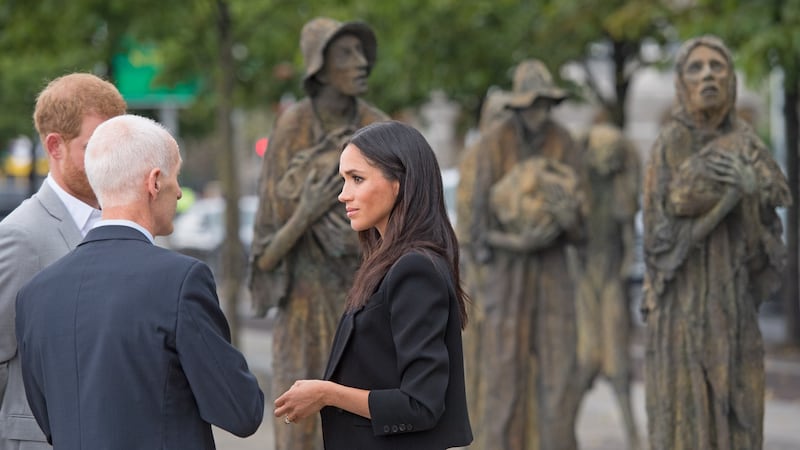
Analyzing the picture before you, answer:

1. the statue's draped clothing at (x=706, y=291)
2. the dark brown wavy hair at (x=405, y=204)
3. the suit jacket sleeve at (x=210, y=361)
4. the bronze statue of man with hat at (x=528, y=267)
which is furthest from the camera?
the bronze statue of man with hat at (x=528, y=267)

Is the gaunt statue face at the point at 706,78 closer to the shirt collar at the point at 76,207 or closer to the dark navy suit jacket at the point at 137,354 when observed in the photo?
the shirt collar at the point at 76,207

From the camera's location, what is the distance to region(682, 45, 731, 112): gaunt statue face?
7.77 meters

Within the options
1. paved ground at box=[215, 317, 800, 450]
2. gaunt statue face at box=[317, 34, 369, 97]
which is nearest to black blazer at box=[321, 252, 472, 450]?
gaunt statue face at box=[317, 34, 369, 97]

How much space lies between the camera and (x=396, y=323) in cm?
466

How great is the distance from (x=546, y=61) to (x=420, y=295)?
14.3 meters

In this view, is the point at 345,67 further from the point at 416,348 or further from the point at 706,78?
the point at 416,348

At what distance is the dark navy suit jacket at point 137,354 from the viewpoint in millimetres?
4383

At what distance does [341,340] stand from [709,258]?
11.4ft

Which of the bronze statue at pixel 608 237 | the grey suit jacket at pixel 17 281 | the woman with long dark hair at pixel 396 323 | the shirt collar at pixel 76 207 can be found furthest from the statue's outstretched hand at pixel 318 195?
the bronze statue at pixel 608 237

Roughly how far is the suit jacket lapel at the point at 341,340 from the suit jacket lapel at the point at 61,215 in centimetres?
112

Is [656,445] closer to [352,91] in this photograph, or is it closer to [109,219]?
[352,91]

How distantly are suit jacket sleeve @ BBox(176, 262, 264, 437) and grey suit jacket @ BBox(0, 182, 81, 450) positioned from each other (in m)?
1.02

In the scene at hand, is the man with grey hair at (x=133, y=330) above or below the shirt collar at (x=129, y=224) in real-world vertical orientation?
below

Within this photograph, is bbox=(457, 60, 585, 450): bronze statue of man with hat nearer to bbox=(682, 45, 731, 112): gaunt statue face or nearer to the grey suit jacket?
bbox=(682, 45, 731, 112): gaunt statue face
